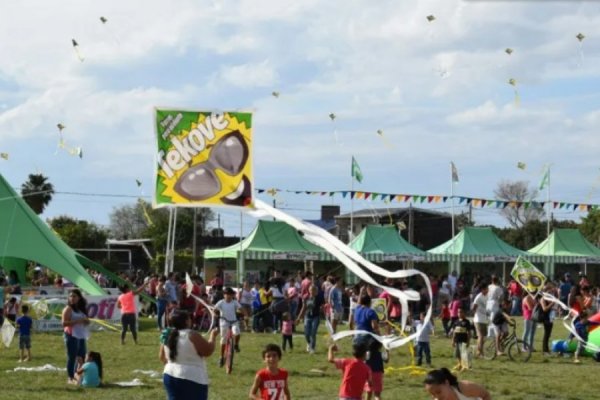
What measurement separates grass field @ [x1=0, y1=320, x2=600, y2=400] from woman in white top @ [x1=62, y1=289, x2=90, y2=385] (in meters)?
0.35

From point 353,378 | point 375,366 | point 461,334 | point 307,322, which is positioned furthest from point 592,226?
point 353,378

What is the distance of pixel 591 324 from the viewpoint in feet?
63.2

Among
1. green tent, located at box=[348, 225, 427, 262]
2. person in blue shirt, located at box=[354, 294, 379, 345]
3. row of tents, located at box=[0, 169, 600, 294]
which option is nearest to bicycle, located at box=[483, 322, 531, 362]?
person in blue shirt, located at box=[354, 294, 379, 345]

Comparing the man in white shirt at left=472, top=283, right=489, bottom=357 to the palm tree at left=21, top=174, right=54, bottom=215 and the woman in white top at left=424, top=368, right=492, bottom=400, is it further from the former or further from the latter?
the palm tree at left=21, top=174, right=54, bottom=215

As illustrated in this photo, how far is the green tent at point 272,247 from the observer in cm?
3456

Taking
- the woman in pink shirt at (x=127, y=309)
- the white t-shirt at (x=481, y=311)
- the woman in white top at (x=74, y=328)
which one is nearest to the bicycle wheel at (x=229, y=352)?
the woman in white top at (x=74, y=328)

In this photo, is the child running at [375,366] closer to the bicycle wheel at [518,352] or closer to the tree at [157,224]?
the bicycle wheel at [518,352]

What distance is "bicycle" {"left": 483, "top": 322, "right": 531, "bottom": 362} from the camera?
60.7ft

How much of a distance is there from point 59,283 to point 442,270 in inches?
740

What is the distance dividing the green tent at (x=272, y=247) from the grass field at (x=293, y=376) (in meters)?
13.3

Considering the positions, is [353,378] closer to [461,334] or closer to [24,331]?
[461,334]

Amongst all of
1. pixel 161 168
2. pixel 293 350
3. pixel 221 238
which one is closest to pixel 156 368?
pixel 293 350

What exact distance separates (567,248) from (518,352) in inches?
887

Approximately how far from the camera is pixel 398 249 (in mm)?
37531
